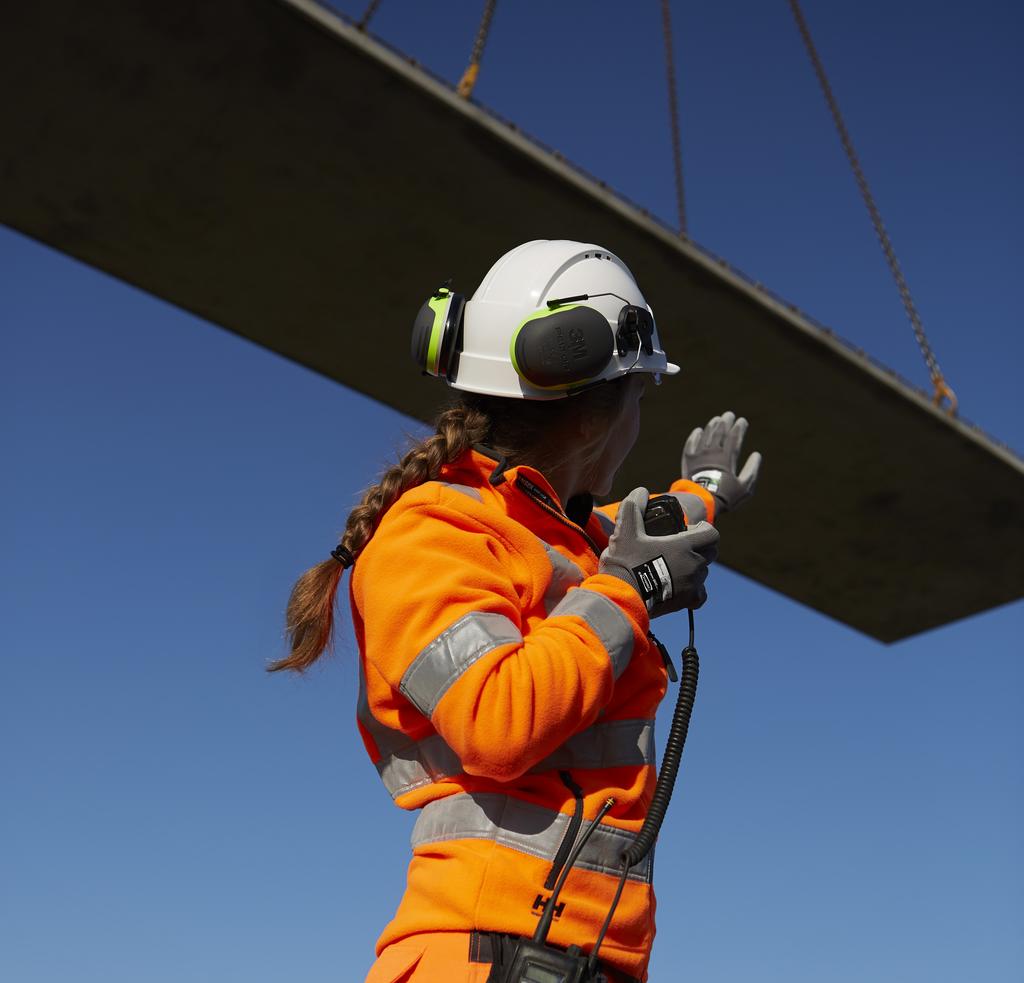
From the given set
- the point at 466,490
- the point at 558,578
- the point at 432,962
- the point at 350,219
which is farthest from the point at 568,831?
the point at 350,219

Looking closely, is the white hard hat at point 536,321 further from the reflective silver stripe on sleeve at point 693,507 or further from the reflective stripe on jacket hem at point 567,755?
the reflective stripe on jacket hem at point 567,755

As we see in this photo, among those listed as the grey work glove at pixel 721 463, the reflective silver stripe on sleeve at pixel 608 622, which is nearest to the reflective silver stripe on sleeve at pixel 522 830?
the reflective silver stripe on sleeve at pixel 608 622

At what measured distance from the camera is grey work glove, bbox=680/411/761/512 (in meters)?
3.02

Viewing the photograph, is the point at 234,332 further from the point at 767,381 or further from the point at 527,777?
the point at 527,777

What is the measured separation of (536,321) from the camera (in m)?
2.38

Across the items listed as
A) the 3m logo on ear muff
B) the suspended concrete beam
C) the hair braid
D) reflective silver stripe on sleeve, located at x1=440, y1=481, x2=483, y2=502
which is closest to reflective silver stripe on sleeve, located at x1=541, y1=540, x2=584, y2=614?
reflective silver stripe on sleeve, located at x1=440, y1=481, x2=483, y2=502

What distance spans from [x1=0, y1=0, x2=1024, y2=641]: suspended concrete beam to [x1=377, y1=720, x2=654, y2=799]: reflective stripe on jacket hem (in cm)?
452

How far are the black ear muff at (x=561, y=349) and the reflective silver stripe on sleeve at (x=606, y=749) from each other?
0.65 meters

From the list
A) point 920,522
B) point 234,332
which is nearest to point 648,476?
point 920,522

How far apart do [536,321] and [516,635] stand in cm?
69

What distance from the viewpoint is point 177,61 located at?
20.1 feet

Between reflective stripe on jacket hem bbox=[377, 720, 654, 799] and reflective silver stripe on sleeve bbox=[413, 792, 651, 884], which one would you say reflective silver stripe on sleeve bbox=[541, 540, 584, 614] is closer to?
reflective stripe on jacket hem bbox=[377, 720, 654, 799]

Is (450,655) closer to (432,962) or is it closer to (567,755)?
(567,755)

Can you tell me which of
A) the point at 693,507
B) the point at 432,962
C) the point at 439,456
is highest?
the point at 693,507
